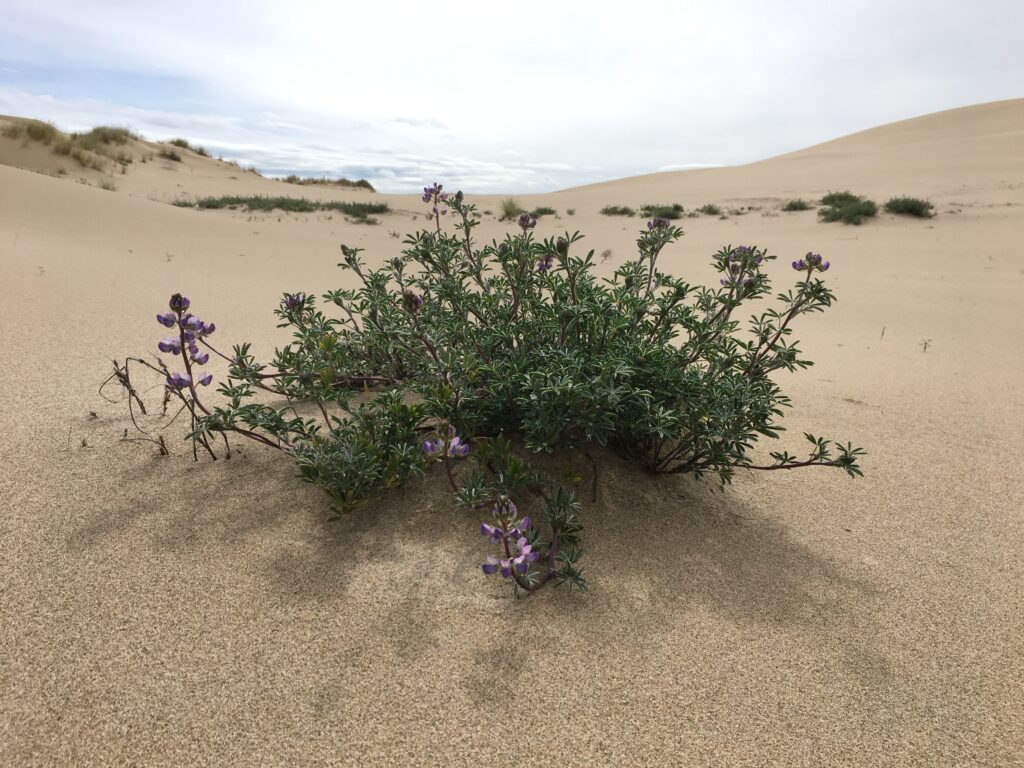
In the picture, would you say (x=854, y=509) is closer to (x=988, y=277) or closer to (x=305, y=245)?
(x=988, y=277)

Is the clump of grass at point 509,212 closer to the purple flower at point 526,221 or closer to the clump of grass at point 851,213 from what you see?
the clump of grass at point 851,213

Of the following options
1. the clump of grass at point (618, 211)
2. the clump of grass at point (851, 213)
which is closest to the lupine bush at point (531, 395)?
the clump of grass at point (851, 213)

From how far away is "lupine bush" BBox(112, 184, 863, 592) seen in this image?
1.63 metres

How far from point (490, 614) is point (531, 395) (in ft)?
1.98

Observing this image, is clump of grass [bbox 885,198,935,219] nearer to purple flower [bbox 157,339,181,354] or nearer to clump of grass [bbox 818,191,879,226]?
clump of grass [bbox 818,191,879,226]

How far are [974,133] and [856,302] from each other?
2739 centimetres

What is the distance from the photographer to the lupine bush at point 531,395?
5.33ft

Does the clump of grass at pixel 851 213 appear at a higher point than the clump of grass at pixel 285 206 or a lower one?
higher

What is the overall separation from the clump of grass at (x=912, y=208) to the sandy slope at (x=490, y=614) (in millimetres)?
8179

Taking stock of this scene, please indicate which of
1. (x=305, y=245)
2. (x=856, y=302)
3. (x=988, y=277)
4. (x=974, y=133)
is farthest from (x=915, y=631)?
(x=974, y=133)

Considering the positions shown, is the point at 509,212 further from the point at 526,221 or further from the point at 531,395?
the point at 531,395

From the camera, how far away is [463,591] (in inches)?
59.8

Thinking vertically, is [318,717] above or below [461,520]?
below

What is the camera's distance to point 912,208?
9.30 meters
